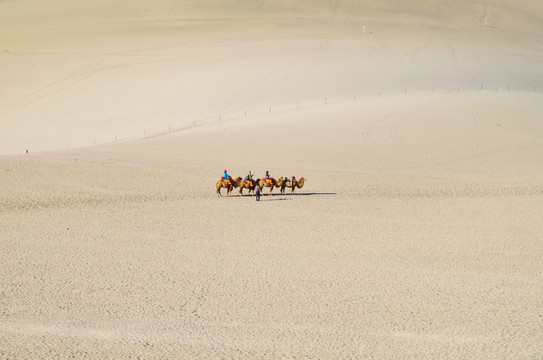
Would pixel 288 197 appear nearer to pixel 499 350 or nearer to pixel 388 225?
pixel 388 225

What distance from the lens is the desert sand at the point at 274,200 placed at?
443 inches

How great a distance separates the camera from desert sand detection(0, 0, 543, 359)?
1124 cm

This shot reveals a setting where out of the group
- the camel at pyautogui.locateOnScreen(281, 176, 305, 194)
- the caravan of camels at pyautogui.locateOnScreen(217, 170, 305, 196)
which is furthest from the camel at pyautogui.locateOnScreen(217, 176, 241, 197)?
the camel at pyautogui.locateOnScreen(281, 176, 305, 194)

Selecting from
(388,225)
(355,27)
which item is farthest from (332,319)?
(355,27)

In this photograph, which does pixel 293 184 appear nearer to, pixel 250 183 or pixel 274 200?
pixel 274 200

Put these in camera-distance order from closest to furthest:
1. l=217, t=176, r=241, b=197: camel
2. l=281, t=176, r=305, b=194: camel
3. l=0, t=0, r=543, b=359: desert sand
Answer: l=0, t=0, r=543, b=359: desert sand → l=217, t=176, r=241, b=197: camel → l=281, t=176, r=305, b=194: camel

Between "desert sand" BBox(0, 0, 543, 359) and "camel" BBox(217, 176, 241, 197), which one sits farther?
"camel" BBox(217, 176, 241, 197)

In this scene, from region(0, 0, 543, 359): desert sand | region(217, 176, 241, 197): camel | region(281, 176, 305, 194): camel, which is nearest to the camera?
region(0, 0, 543, 359): desert sand

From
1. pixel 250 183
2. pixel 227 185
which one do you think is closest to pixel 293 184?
pixel 250 183

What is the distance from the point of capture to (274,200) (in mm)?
23938

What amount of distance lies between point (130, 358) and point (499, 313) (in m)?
6.08

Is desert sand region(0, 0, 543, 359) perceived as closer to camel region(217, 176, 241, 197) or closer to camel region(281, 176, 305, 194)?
camel region(281, 176, 305, 194)

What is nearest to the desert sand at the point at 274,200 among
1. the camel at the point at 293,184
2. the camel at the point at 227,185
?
the camel at the point at 293,184

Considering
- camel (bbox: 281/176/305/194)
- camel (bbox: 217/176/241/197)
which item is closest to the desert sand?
camel (bbox: 281/176/305/194)
